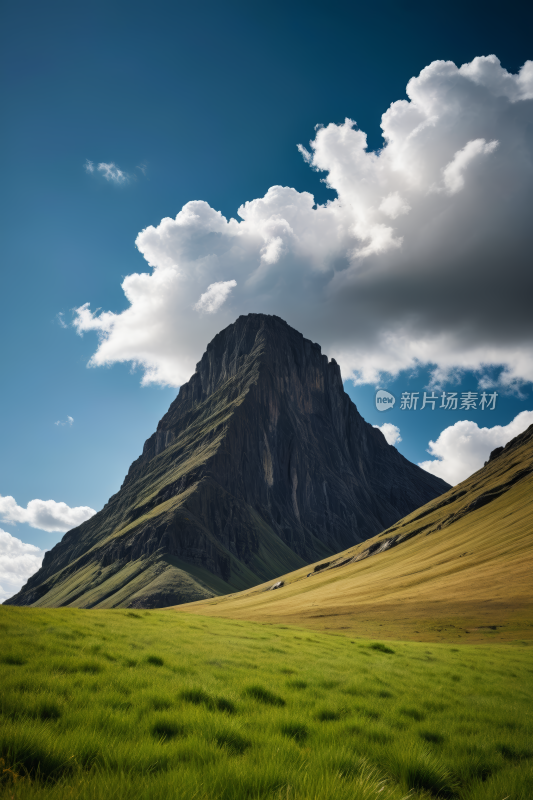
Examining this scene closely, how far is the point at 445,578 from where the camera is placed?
254 feet

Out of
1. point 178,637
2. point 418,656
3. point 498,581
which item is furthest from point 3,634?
point 498,581

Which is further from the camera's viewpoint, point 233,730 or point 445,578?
point 445,578

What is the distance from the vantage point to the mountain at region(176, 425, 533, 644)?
47.7 meters

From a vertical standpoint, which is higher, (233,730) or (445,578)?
Answer: (233,730)

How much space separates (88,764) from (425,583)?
8652 cm

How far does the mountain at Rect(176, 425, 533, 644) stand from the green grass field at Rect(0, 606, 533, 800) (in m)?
36.1

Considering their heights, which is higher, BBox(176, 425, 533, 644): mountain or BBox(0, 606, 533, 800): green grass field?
BBox(0, 606, 533, 800): green grass field

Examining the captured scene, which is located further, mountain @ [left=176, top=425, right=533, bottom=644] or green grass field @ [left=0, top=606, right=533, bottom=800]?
mountain @ [left=176, top=425, right=533, bottom=644]

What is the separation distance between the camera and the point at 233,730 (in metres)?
5.23

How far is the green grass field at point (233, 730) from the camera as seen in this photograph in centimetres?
372

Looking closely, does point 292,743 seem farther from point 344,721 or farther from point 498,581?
point 498,581

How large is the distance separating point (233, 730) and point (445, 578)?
84.6 metres

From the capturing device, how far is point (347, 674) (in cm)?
1134

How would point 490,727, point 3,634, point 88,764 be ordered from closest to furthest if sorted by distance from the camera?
point 88,764
point 490,727
point 3,634
